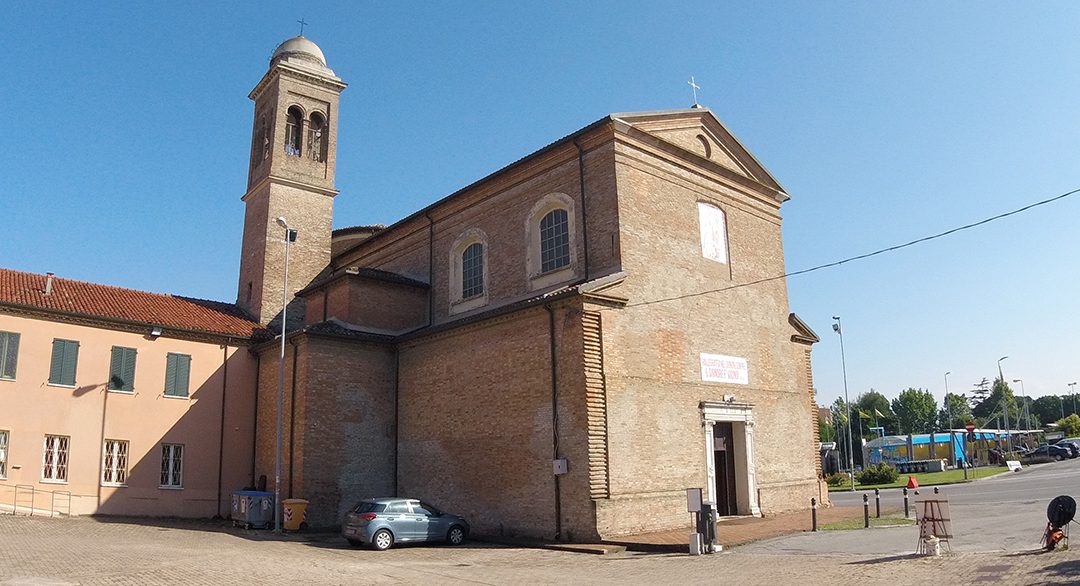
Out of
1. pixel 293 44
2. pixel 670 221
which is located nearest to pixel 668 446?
pixel 670 221

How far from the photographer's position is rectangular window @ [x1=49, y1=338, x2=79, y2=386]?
23.6 meters

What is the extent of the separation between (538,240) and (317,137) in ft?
50.8

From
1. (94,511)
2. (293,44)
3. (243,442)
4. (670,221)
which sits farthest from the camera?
(293,44)

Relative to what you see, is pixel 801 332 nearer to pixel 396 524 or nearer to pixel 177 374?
pixel 396 524

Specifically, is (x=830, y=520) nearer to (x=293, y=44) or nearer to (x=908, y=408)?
(x=293, y=44)

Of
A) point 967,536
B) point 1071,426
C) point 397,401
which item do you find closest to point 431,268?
point 397,401

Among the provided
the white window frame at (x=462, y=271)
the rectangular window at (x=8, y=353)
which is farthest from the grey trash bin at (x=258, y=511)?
the white window frame at (x=462, y=271)

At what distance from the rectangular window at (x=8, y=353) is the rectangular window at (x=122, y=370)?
2.65 m

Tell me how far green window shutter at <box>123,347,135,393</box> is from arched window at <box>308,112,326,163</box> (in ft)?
39.3

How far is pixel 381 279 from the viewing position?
86.1 ft

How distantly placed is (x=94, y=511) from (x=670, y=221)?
2007cm

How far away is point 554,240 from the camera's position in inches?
897

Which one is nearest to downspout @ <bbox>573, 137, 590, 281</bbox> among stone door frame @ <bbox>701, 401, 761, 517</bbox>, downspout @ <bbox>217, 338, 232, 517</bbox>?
stone door frame @ <bbox>701, 401, 761, 517</bbox>

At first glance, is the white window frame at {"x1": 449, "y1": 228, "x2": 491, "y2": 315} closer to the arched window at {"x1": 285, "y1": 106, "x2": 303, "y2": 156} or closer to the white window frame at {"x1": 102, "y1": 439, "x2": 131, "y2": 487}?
the arched window at {"x1": 285, "y1": 106, "x2": 303, "y2": 156}
